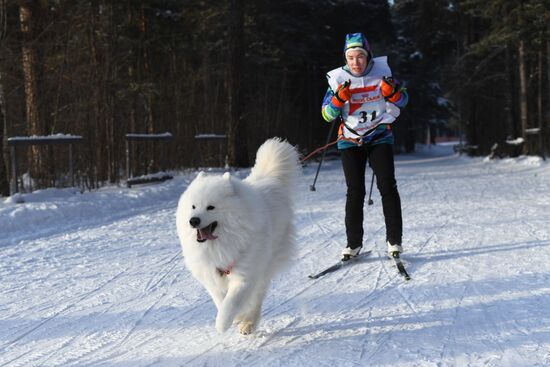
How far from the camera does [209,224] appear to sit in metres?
2.89

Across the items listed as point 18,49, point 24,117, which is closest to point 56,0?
point 18,49

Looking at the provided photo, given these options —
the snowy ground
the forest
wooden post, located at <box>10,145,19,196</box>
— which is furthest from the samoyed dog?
the forest

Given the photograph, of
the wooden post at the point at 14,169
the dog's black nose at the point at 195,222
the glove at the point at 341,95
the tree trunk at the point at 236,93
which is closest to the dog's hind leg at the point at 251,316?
the dog's black nose at the point at 195,222

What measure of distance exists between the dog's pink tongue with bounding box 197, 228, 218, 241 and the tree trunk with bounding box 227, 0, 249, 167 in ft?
43.2

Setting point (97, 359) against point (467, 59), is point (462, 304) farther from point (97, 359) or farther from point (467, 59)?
point (467, 59)

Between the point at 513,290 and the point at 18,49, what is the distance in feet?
38.2

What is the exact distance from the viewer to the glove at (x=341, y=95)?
14.1 feet

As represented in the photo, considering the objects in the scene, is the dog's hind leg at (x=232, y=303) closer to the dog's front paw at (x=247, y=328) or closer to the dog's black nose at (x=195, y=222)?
the dog's front paw at (x=247, y=328)

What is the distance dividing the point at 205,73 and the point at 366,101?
42.8 feet

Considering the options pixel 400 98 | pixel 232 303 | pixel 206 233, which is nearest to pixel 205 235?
pixel 206 233

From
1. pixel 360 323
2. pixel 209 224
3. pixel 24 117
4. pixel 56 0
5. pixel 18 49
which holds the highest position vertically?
pixel 56 0

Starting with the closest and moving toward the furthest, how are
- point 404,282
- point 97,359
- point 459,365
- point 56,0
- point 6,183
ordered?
point 459,365, point 97,359, point 404,282, point 6,183, point 56,0

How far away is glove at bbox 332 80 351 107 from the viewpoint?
14.1 ft

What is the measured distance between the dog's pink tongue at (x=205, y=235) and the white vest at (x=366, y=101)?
2016mm
